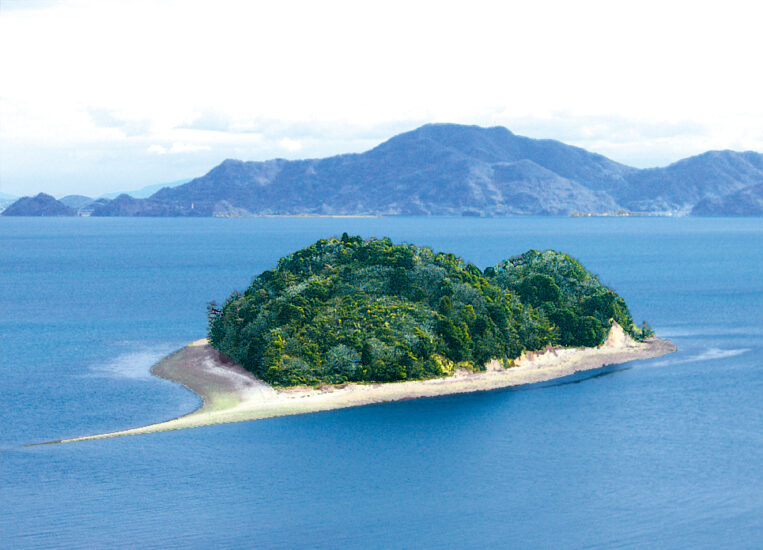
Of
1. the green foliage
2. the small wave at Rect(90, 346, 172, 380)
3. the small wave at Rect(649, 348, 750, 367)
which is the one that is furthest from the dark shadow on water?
the small wave at Rect(90, 346, 172, 380)

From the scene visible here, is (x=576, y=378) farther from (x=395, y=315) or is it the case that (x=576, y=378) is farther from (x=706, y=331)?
(x=706, y=331)

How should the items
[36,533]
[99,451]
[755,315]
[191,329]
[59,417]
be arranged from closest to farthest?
[36,533], [99,451], [59,417], [191,329], [755,315]

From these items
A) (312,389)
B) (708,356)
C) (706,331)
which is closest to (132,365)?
(312,389)

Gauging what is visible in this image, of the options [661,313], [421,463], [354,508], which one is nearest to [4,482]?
[354,508]

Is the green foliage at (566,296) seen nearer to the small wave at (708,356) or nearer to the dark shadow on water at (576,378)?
the dark shadow on water at (576,378)

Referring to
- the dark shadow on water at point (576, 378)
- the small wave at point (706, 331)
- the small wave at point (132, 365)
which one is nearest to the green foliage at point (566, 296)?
the dark shadow on water at point (576, 378)

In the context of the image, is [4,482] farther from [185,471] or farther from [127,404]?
[127,404]
